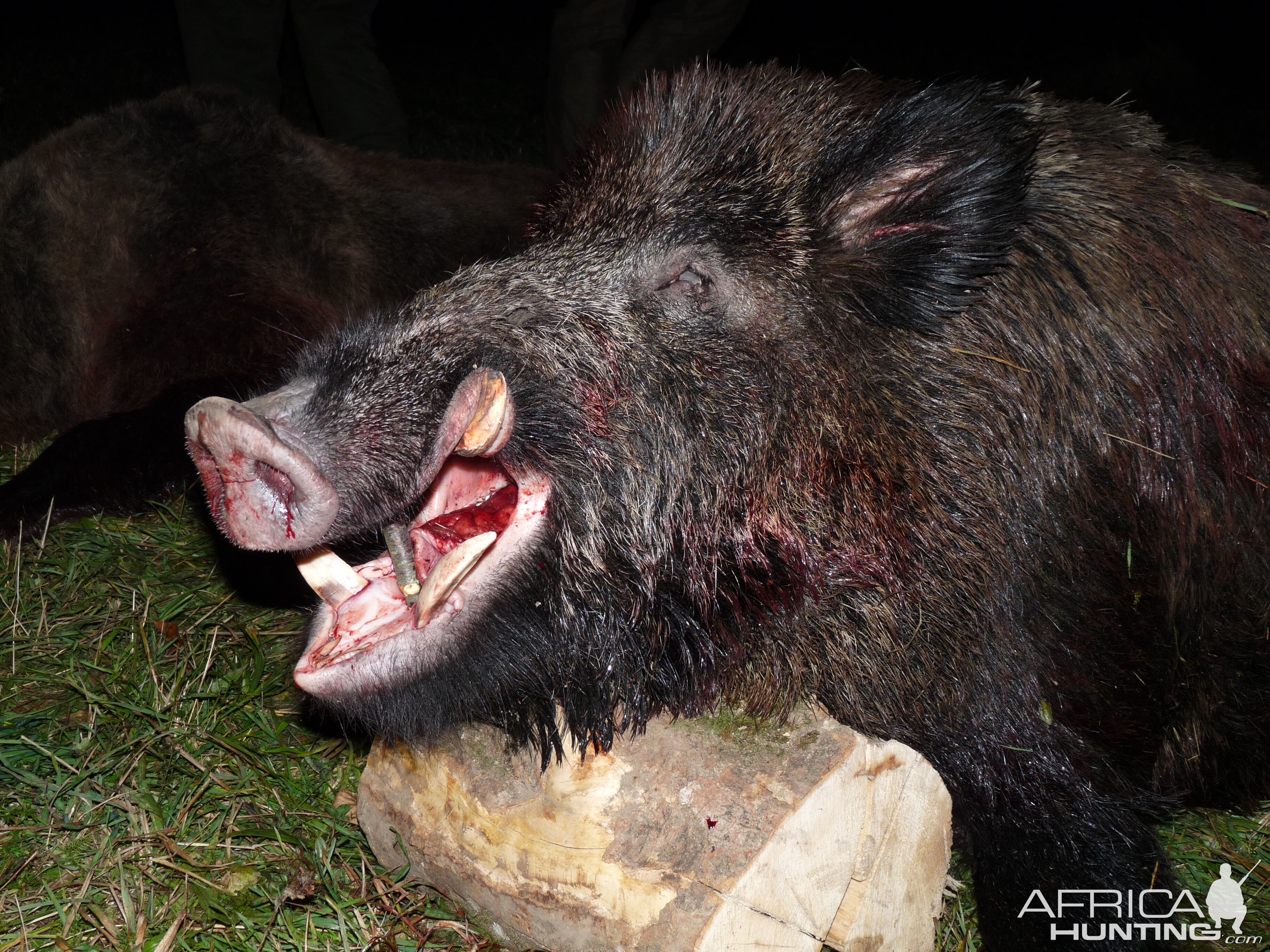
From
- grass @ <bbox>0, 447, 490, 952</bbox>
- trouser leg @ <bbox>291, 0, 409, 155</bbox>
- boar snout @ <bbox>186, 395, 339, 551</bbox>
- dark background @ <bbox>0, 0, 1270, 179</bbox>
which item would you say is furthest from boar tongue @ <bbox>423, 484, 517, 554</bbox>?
dark background @ <bbox>0, 0, 1270, 179</bbox>

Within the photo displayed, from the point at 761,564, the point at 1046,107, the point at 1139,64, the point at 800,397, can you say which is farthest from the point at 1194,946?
the point at 1139,64

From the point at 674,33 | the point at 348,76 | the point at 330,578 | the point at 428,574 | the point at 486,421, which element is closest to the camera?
the point at 486,421

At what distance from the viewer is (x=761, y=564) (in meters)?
2.54

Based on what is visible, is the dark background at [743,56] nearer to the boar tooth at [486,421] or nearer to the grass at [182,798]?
the grass at [182,798]

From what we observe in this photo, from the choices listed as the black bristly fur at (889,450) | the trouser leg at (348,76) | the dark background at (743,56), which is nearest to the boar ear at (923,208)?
the black bristly fur at (889,450)

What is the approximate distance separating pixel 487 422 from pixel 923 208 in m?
1.06

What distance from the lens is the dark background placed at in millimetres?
10680

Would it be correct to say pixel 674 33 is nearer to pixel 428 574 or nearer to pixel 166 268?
pixel 166 268

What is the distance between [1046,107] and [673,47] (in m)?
4.06

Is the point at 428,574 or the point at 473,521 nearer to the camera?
the point at 428,574

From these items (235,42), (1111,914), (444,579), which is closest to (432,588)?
(444,579)

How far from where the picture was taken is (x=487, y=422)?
7.45 ft

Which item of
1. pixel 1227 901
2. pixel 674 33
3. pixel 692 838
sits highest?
pixel 674 33

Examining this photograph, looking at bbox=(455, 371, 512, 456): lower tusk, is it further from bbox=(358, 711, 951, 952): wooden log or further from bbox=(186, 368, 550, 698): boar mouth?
bbox=(358, 711, 951, 952): wooden log
